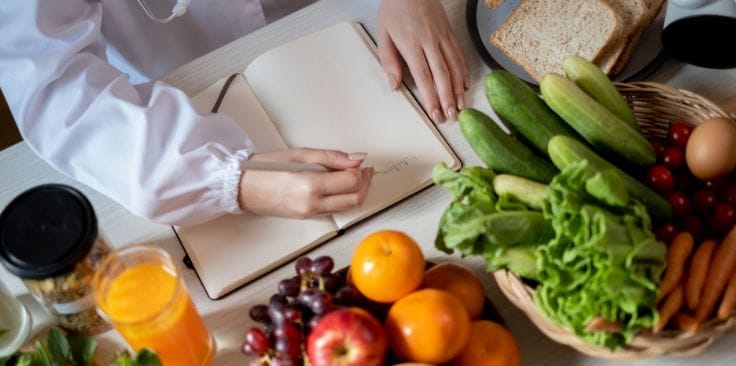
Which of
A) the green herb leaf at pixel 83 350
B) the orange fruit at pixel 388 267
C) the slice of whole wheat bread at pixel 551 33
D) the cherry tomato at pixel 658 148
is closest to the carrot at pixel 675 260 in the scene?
the cherry tomato at pixel 658 148

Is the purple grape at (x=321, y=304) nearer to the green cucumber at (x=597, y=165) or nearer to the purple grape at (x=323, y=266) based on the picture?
the purple grape at (x=323, y=266)

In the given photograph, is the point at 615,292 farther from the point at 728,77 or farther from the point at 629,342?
the point at 728,77

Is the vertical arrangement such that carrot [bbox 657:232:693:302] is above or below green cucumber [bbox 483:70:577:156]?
below

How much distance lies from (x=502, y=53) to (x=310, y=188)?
339 mm

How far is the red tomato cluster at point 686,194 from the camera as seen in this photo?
70 centimetres

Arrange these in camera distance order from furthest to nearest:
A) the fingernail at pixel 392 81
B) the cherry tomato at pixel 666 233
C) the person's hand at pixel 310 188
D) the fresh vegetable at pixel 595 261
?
the fingernail at pixel 392 81, the person's hand at pixel 310 188, the cherry tomato at pixel 666 233, the fresh vegetable at pixel 595 261

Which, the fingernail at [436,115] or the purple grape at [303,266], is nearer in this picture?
the purple grape at [303,266]

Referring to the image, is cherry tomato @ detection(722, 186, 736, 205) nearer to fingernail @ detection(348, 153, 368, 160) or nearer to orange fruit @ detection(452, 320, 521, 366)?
orange fruit @ detection(452, 320, 521, 366)

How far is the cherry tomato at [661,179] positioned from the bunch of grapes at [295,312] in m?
0.32

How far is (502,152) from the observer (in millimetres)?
702

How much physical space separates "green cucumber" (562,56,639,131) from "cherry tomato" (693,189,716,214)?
9 centimetres

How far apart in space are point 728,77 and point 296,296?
0.62 m

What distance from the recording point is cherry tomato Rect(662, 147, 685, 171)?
2.39 ft

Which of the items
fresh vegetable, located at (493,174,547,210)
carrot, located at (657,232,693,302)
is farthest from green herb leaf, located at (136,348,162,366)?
carrot, located at (657,232,693,302)
